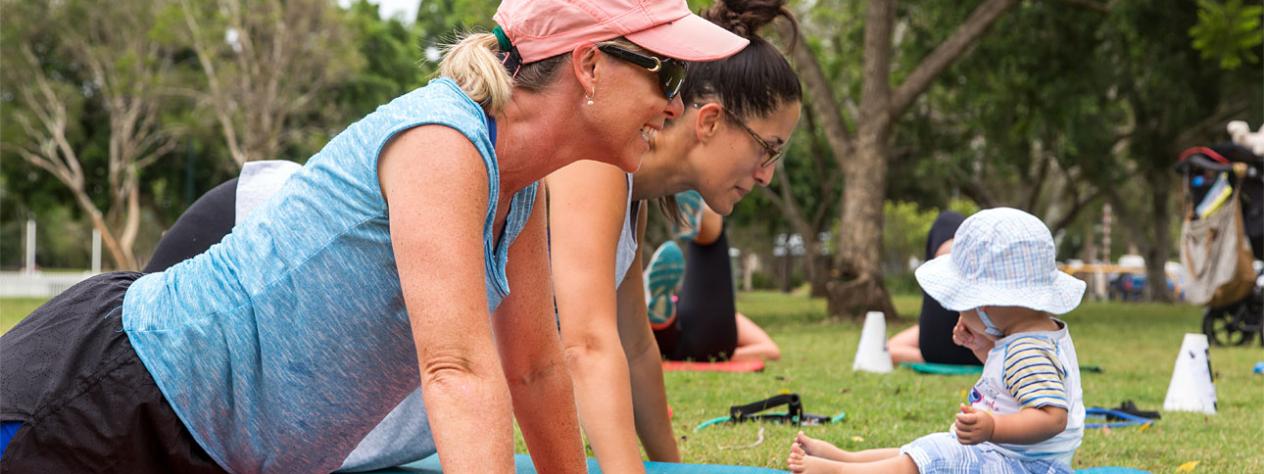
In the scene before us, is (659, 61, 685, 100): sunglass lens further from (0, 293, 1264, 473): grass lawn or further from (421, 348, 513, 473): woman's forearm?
(0, 293, 1264, 473): grass lawn

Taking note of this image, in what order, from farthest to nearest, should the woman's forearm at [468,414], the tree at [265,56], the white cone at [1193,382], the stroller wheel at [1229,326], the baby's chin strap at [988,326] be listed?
the tree at [265,56], the stroller wheel at [1229,326], the white cone at [1193,382], the baby's chin strap at [988,326], the woman's forearm at [468,414]

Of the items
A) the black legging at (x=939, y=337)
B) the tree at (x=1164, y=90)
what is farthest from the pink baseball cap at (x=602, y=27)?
the tree at (x=1164, y=90)

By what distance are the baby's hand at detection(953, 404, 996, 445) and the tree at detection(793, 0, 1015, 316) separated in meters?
11.3

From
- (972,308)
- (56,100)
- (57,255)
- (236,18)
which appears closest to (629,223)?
(972,308)

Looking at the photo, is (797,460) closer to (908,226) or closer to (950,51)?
(950,51)

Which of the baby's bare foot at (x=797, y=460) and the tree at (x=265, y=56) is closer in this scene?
the baby's bare foot at (x=797, y=460)

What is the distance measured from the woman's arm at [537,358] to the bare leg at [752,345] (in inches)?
261

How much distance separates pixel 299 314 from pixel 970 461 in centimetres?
206

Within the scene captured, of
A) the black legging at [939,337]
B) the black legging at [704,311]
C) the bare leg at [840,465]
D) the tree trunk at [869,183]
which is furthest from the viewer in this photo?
the tree trunk at [869,183]

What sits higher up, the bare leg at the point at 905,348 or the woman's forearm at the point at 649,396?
the woman's forearm at the point at 649,396

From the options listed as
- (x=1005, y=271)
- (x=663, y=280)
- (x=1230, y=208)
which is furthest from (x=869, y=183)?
(x=1005, y=271)

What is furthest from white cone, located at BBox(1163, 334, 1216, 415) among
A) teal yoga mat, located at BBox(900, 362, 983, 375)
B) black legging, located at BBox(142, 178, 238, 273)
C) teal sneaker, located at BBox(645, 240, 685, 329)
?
black legging, located at BBox(142, 178, 238, 273)

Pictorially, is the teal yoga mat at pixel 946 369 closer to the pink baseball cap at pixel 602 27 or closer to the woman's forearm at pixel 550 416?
the woman's forearm at pixel 550 416

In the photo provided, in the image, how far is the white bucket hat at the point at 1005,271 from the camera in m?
3.42
